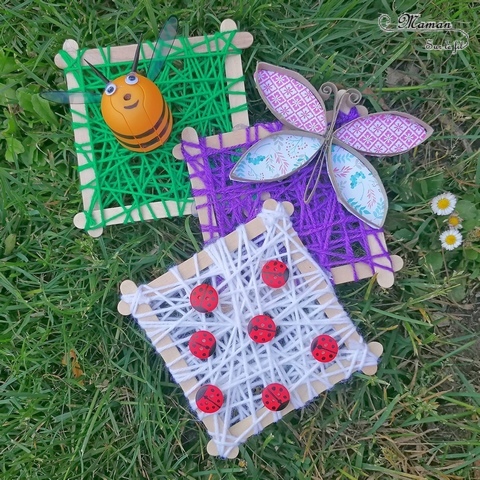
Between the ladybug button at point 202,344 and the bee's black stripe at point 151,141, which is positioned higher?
the bee's black stripe at point 151,141

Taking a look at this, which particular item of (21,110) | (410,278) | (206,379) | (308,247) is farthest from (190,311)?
(21,110)

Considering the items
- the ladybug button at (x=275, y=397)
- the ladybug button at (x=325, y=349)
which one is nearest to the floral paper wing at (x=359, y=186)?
the ladybug button at (x=325, y=349)

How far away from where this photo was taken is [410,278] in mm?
1046

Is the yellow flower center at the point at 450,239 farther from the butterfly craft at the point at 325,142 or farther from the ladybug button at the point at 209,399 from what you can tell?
the ladybug button at the point at 209,399

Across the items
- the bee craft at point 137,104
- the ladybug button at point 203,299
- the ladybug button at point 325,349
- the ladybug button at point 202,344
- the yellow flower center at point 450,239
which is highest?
the bee craft at point 137,104

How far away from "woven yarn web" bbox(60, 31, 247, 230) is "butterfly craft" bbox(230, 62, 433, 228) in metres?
0.09

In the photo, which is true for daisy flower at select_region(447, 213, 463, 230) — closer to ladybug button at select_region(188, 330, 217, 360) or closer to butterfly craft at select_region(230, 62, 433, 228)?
butterfly craft at select_region(230, 62, 433, 228)

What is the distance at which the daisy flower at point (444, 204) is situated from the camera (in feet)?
3.36

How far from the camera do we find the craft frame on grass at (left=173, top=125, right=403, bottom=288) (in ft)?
3.26

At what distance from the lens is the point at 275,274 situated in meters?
0.93

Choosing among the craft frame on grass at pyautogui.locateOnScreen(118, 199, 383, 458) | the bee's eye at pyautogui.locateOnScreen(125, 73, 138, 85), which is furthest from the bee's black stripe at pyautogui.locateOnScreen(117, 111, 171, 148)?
the craft frame on grass at pyautogui.locateOnScreen(118, 199, 383, 458)

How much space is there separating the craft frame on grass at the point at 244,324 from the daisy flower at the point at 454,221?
0.93ft

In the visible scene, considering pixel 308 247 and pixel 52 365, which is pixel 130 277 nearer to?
pixel 52 365

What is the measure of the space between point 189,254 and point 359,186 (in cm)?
35
